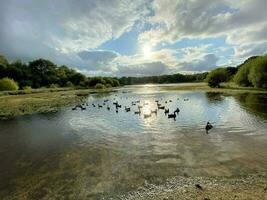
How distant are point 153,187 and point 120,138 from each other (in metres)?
10.7

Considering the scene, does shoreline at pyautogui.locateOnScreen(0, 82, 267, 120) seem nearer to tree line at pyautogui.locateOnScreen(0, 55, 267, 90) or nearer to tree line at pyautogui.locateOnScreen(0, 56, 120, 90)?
tree line at pyautogui.locateOnScreen(0, 55, 267, 90)

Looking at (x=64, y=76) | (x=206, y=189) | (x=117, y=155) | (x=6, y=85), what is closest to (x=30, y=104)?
(x=117, y=155)

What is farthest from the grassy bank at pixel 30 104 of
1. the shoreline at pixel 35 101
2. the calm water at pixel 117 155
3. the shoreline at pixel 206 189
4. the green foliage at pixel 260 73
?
the green foliage at pixel 260 73

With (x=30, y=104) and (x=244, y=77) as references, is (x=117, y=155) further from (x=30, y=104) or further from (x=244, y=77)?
(x=244, y=77)

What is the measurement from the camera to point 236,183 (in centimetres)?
1233

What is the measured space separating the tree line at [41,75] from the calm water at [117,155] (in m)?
105

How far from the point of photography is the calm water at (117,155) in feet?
43.4

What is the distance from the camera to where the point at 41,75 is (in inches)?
5689

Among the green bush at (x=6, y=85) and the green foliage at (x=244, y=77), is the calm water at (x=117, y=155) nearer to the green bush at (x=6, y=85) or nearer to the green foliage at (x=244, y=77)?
the green foliage at (x=244, y=77)

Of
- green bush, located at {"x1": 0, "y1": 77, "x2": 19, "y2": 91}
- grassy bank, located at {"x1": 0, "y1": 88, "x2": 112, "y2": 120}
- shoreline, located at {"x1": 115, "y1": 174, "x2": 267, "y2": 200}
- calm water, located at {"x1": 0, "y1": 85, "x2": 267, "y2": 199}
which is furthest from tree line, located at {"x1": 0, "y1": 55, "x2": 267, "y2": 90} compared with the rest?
shoreline, located at {"x1": 115, "y1": 174, "x2": 267, "y2": 200}

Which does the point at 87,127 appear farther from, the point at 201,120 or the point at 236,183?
the point at 236,183

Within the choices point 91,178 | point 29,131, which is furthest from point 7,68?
point 91,178

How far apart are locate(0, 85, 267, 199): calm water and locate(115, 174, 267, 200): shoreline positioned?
66 centimetres

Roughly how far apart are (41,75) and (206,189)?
479 feet
